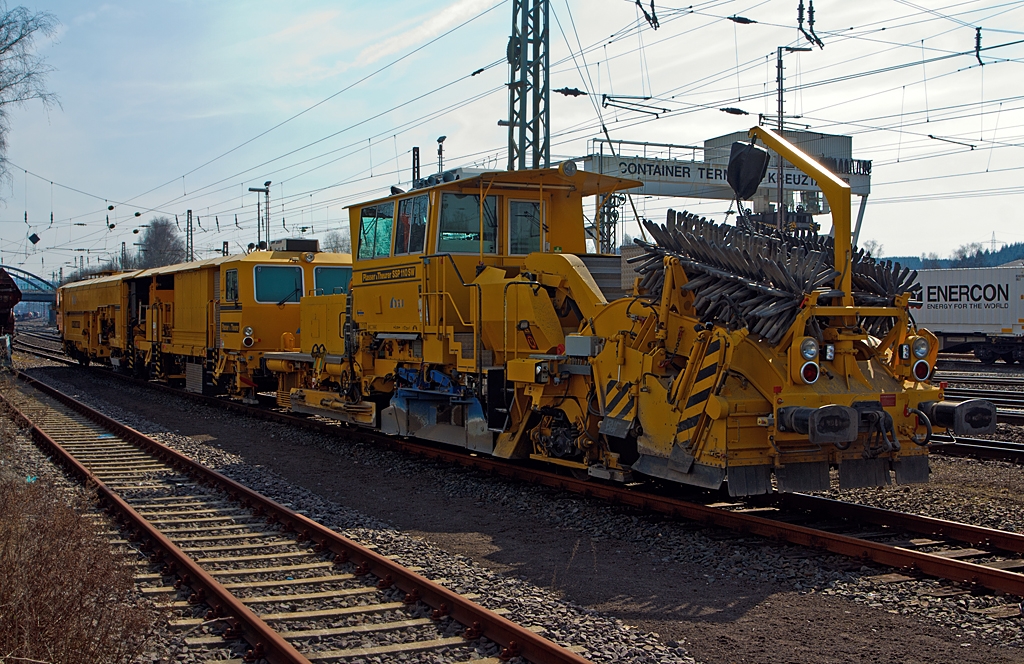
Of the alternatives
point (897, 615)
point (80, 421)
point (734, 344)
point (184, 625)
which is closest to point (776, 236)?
point (734, 344)

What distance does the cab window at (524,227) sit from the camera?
11.2 meters

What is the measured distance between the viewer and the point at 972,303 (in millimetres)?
30672

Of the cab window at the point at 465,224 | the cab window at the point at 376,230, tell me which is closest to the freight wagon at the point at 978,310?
the cab window at the point at 376,230

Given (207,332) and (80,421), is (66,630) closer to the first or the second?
(80,421)

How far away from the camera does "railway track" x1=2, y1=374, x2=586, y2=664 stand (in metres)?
5.23

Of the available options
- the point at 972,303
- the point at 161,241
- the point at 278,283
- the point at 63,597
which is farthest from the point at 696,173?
the point at 161,241

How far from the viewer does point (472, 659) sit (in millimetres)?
5055

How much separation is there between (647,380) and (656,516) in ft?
4.33

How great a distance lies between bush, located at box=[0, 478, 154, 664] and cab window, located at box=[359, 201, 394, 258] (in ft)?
21.1

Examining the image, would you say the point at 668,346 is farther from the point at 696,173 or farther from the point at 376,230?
the point at 696,173

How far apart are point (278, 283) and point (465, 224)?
8.85 m

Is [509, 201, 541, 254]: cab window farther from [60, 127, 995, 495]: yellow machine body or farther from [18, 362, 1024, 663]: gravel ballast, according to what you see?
[18, 362, 1024, 663]: gravel ballast

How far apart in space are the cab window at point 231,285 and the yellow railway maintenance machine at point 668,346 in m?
8.07

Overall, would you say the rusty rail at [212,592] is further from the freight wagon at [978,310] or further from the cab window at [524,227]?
the freight wagon at [978,310]
